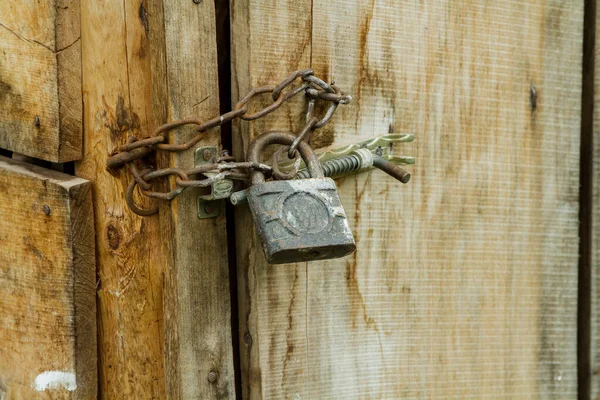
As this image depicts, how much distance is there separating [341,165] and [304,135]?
89 mm

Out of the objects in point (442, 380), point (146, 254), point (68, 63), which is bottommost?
point (442, 380)

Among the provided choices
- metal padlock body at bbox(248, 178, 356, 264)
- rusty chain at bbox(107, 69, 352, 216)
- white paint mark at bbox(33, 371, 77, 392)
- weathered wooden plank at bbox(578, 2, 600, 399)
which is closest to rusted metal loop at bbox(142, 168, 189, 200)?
rusty chain at bbox(107, 69, 352, 216)

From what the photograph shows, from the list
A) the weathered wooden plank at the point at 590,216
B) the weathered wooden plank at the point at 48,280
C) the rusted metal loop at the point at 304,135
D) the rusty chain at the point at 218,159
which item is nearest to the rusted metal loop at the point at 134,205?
the rusty chain at the point at 218,159

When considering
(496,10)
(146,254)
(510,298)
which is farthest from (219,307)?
(496,10)

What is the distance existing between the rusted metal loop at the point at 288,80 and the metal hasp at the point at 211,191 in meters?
0.13

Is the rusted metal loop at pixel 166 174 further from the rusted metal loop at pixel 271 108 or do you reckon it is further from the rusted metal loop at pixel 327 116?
the rusted metal loop at pixel 327 116

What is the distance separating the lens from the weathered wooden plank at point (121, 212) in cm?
119

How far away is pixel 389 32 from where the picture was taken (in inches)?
51.8

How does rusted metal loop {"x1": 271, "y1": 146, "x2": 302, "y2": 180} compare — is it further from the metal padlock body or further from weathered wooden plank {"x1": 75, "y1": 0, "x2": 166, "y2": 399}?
weathered wooden plank {"x1": 75, "y1": 0, "x2": 166, "y2": 399}

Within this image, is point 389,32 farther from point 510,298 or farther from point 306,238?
point 510,298

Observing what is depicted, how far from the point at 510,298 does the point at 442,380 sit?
0.72 ft

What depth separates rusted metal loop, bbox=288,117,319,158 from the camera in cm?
116

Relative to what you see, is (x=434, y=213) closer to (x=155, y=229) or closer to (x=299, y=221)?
(x=299, y=221)

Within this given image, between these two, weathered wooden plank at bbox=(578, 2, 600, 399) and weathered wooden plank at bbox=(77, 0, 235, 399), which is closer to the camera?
weathered wooden plank at bbox=(77, 0, 235, 399)
